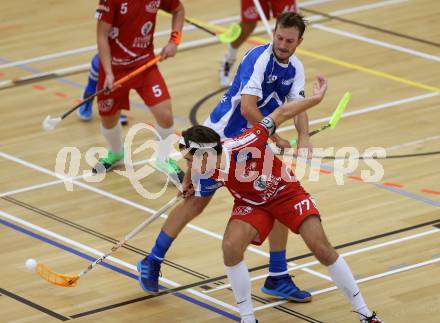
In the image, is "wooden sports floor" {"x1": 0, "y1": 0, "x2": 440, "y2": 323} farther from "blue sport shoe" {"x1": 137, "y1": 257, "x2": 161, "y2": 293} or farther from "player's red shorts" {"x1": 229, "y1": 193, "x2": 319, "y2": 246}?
"player's red shorts" {"x1": 229, "y1": 193, "x2": 319, "y2": 246}

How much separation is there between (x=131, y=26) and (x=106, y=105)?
2.57 ft

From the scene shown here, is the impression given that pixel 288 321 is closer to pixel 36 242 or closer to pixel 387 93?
pixel 36 242

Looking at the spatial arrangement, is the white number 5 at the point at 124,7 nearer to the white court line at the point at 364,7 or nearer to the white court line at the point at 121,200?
Result: the white court line at the point at 121,200

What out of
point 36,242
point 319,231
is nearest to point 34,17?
point 36,242

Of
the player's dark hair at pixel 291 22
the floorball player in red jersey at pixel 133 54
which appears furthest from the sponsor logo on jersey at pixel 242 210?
the floorball player in red jersey at pixel 133 54

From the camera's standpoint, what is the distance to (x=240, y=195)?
26.9 ft

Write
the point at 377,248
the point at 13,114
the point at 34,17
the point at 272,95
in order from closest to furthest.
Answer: the point at 272,95, the point at 377,248, the point at 13,114, the point at 34,17

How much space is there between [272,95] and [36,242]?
2572 millimetres

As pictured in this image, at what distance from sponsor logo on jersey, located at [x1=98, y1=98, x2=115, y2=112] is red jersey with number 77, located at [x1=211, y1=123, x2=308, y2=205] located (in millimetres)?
3255

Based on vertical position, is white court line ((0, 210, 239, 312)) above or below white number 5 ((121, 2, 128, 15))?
below

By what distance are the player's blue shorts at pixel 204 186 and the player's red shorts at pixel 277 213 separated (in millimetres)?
376

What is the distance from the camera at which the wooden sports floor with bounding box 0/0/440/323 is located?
885 centimetres

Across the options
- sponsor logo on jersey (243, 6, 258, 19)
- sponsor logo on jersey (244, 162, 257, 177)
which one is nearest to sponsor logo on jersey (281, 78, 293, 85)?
sponsor logo on jersey (244, 162, 257, 177)

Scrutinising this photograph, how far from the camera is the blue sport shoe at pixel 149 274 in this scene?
8883 millimetres
